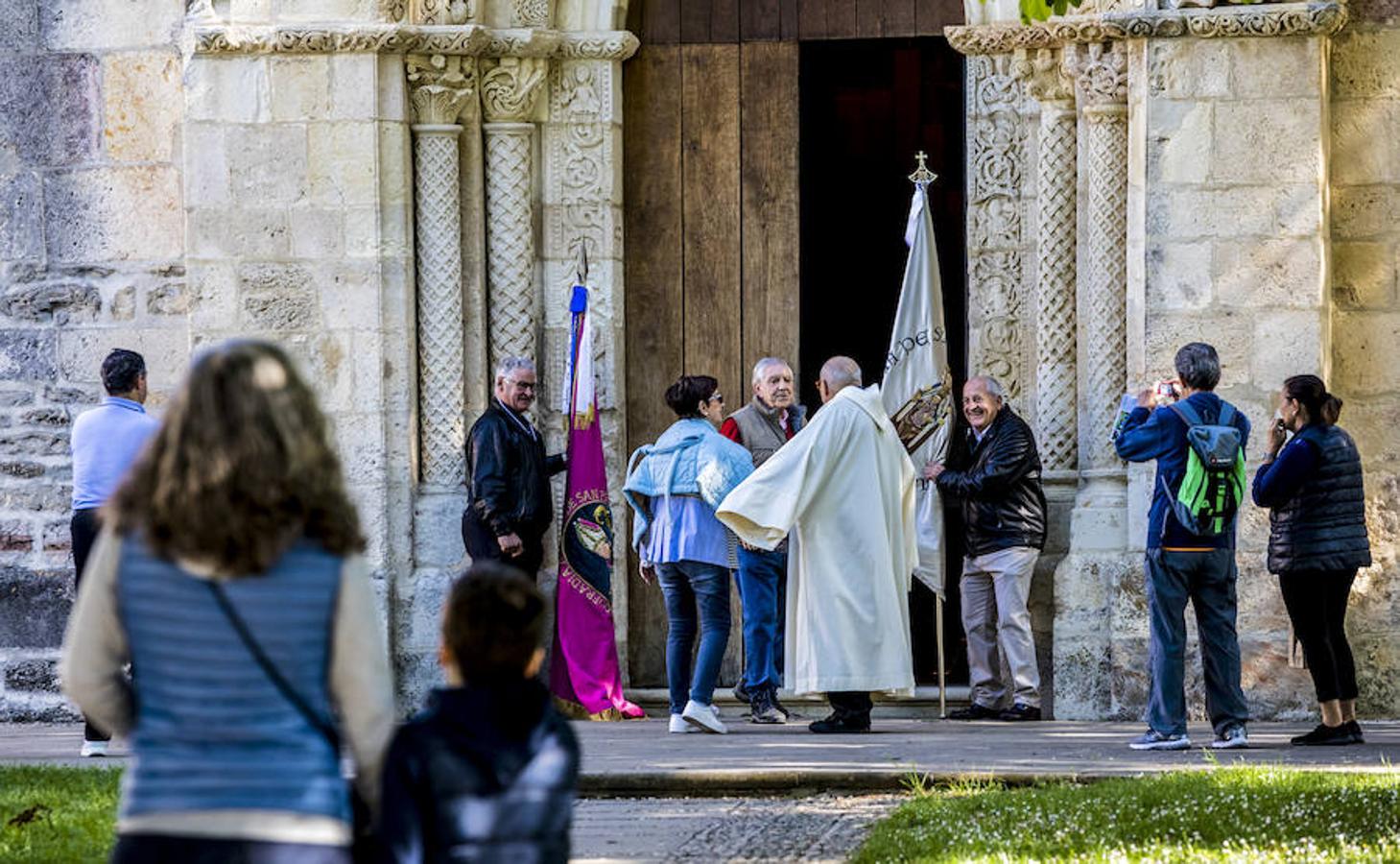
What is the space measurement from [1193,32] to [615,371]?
10.4ft

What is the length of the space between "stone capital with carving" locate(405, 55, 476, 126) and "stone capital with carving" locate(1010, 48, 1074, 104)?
8.51 feet

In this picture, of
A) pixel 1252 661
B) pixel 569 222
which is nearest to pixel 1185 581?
pixel 1252 661

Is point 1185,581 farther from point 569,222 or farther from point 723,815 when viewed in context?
point 569,222

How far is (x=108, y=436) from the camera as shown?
970 cm

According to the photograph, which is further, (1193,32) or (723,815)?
(1193,32)

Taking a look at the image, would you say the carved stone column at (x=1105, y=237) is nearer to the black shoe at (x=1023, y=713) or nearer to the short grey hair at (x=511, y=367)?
the black shoe at (x=1023, y=713)

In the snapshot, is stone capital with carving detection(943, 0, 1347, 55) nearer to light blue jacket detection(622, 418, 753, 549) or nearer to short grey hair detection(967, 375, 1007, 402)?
short grey hair detection(967, 375, 1007, 402)

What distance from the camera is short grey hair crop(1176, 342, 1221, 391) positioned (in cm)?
969

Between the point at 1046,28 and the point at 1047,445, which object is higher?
the point at 1046,28

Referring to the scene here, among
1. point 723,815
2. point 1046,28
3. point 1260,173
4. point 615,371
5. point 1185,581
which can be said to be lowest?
point 723,815

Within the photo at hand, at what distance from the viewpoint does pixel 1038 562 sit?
467 inches

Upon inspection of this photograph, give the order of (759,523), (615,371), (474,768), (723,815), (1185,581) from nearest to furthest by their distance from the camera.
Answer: (474,768)
(723,815)
(1185,581)
(759,523)
(615,371)

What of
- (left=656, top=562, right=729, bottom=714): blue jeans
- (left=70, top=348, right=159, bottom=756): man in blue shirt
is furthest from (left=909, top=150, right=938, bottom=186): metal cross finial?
(left=70, top=348, right=159, bottom=756): man in blue shirt

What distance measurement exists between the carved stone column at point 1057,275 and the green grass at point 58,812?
4.86m
